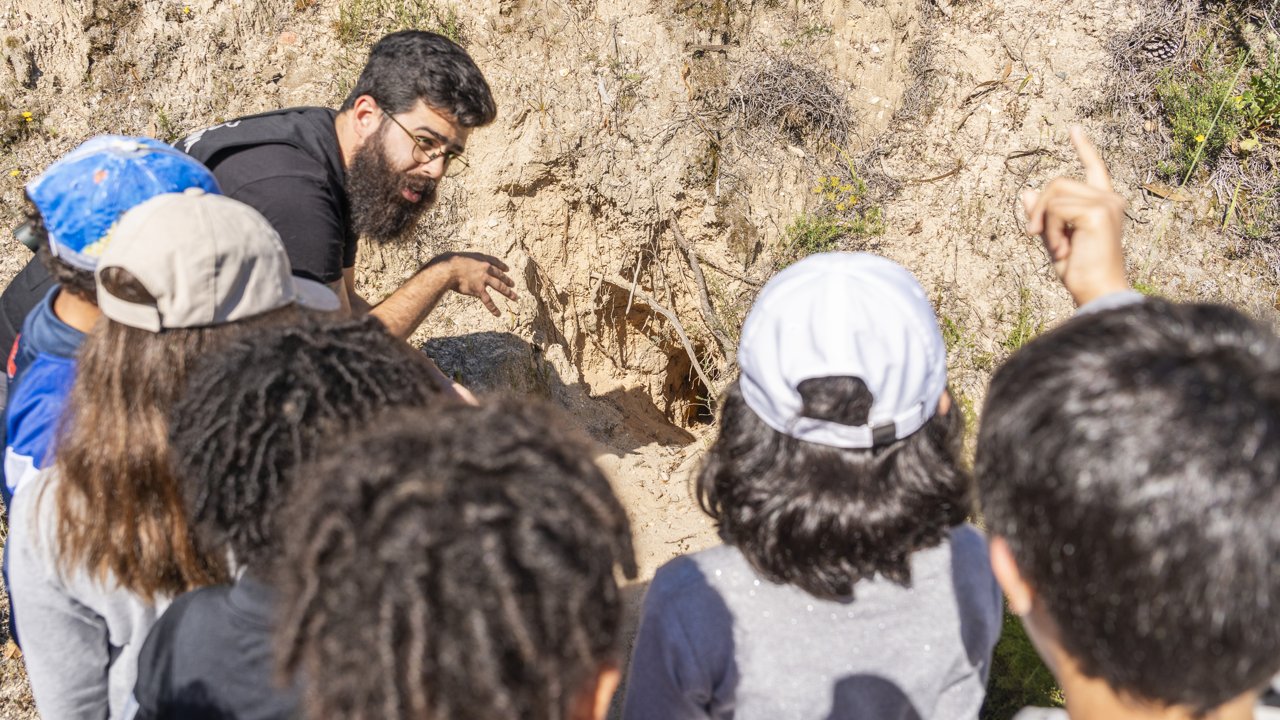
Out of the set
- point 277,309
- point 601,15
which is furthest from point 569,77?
point 277,309

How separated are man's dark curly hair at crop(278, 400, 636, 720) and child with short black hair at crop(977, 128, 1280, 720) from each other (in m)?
0.51

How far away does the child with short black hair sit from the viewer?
788mm

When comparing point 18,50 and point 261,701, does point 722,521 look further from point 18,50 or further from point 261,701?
point 18,50

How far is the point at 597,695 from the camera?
0.96m

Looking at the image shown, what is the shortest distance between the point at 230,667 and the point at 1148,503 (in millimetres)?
1271

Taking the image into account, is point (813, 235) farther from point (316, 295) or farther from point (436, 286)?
point (316, 295)

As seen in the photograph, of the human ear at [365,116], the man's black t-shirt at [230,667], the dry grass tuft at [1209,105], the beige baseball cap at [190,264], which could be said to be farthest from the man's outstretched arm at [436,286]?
the dry grass tuft at [1209,105]

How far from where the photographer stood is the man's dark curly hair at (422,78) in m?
2.62

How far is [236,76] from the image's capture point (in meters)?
4.04

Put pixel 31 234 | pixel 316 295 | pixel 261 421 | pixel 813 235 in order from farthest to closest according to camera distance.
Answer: pixel 813 235 → pixel 316 295 → pixel 31 234 → pixel 261 421

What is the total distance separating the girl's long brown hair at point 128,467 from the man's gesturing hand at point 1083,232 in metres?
1.56

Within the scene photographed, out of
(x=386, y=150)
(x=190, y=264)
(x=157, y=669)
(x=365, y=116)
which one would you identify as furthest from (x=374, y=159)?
(x=157, y=669)

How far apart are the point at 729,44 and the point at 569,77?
98cm

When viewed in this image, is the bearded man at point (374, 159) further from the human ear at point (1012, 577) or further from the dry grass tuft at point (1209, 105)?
the dry grass tuft at point (1209, 105)
